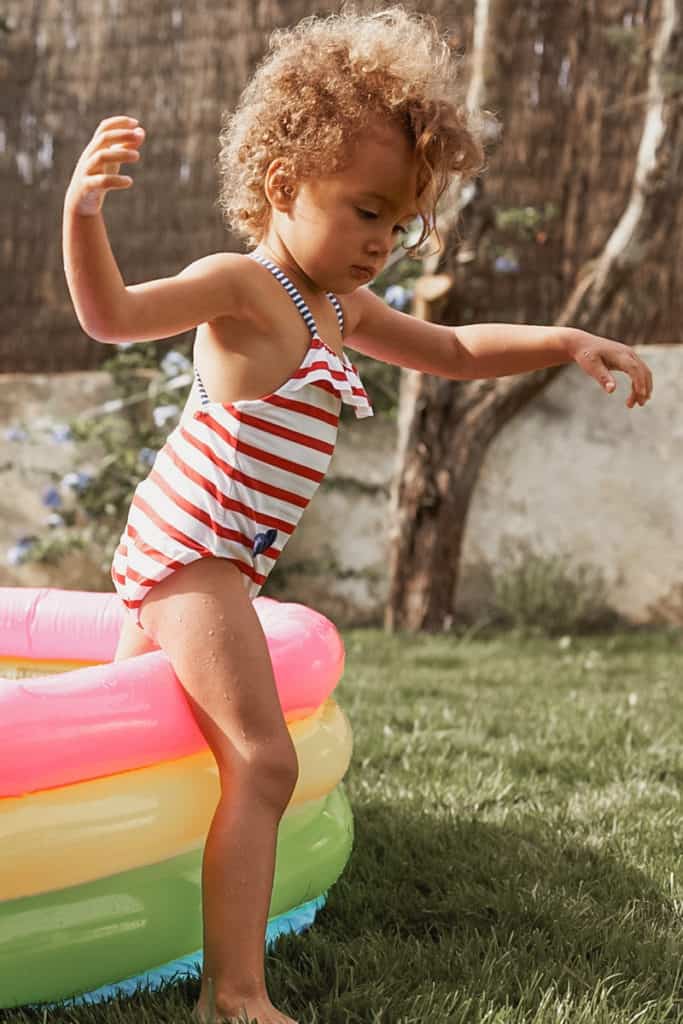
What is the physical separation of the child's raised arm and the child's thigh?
361mm

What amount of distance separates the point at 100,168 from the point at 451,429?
3.61 m

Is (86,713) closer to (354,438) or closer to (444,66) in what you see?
(444,66)

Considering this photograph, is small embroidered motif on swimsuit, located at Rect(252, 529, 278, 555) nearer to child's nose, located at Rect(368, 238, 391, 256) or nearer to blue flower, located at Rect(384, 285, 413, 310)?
child's nose, located at Rect(368, 238, 391, 256)

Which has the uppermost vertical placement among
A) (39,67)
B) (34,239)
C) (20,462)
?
(39,67)

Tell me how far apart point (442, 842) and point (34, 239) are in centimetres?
392

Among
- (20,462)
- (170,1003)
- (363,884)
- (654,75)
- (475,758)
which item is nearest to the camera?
(170,1003)

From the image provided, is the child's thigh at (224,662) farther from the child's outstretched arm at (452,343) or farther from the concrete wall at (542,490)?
the concrete wall at (542,490)

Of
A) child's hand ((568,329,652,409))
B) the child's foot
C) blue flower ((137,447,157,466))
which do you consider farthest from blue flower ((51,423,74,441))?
the child's foot

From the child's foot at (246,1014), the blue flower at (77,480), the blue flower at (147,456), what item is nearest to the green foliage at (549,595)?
the blue flower at (147,456)

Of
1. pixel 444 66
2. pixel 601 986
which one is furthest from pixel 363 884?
pixel 444 66

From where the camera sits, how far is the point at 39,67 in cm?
568

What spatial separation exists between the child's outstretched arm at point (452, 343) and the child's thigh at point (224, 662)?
0.57m

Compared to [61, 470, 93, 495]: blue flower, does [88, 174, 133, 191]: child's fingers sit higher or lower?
higher

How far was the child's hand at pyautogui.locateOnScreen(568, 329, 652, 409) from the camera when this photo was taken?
6.69 ft
